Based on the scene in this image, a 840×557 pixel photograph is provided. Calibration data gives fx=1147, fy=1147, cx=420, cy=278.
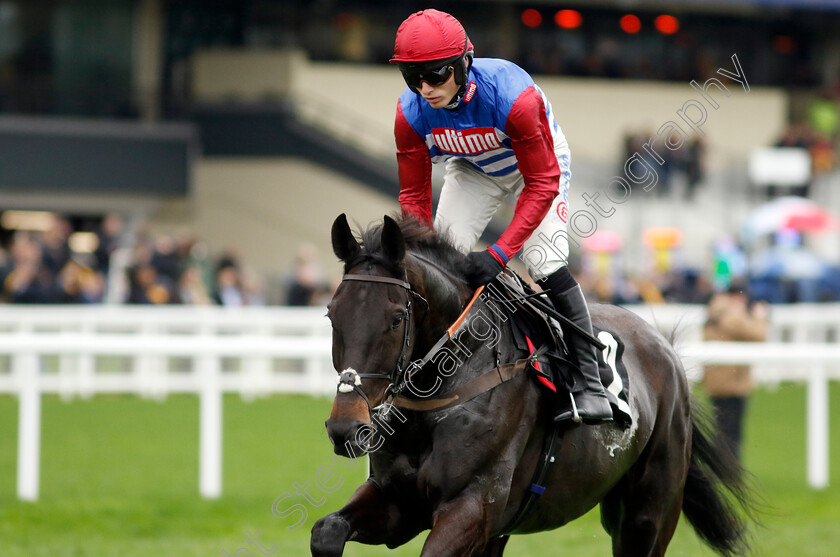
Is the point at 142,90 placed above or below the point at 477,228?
below

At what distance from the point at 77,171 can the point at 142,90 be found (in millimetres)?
2040

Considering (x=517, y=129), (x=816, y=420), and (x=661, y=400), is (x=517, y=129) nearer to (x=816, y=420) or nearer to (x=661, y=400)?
(x=661, y=400)

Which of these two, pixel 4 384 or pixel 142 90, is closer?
pixel 4 384

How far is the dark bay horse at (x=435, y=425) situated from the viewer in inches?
133

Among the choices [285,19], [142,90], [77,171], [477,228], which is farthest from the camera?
[285,19]

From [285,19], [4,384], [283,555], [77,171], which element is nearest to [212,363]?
[283,555]

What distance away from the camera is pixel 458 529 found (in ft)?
11.7

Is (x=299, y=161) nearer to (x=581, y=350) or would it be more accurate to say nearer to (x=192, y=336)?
(x=192, y=336)

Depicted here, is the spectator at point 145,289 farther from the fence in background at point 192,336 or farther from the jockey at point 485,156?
the jockey at point 485,156

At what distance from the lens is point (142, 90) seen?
1928 centimetres

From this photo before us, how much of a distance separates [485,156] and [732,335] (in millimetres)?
4841

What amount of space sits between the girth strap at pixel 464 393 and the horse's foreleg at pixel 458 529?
1.01 feet

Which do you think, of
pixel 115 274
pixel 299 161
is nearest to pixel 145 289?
pixel 115 274

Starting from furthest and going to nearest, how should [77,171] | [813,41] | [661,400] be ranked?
[813,41], [77,171], [661,400]
